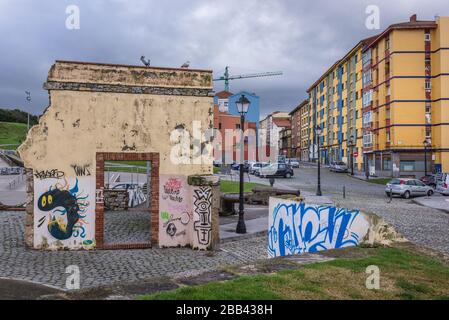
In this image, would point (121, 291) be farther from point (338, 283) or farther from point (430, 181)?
point (430, 181)

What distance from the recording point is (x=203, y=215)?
12.7 metres

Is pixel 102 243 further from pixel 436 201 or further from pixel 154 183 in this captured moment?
pixel 436 201

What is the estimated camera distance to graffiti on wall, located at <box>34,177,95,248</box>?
40.0 ft

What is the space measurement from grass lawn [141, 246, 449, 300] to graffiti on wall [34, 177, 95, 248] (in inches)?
296

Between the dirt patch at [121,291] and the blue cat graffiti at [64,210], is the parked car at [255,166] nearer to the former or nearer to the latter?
the blue cat graffiti at [64,210]

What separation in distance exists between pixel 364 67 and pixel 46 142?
5258 cm

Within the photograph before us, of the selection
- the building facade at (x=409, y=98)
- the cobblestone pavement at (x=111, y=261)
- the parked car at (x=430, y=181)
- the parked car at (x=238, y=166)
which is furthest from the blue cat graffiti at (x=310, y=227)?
the parked car at (x=238, y=166)

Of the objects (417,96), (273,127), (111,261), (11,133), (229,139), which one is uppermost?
(273,127)

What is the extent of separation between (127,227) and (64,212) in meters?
3.61

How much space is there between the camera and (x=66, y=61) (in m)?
12.4

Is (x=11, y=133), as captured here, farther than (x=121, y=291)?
Yes

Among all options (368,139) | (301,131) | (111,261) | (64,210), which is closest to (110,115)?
(64,210)

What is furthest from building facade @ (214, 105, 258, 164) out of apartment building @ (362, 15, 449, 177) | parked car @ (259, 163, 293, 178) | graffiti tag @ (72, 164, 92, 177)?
graffiti tag @ (72, 164, 92, 177)

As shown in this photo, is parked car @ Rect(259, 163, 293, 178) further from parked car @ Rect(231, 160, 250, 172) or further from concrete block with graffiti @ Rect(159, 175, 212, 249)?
concrete block with graffiti @ Rect(159, 175, 212, 249)
